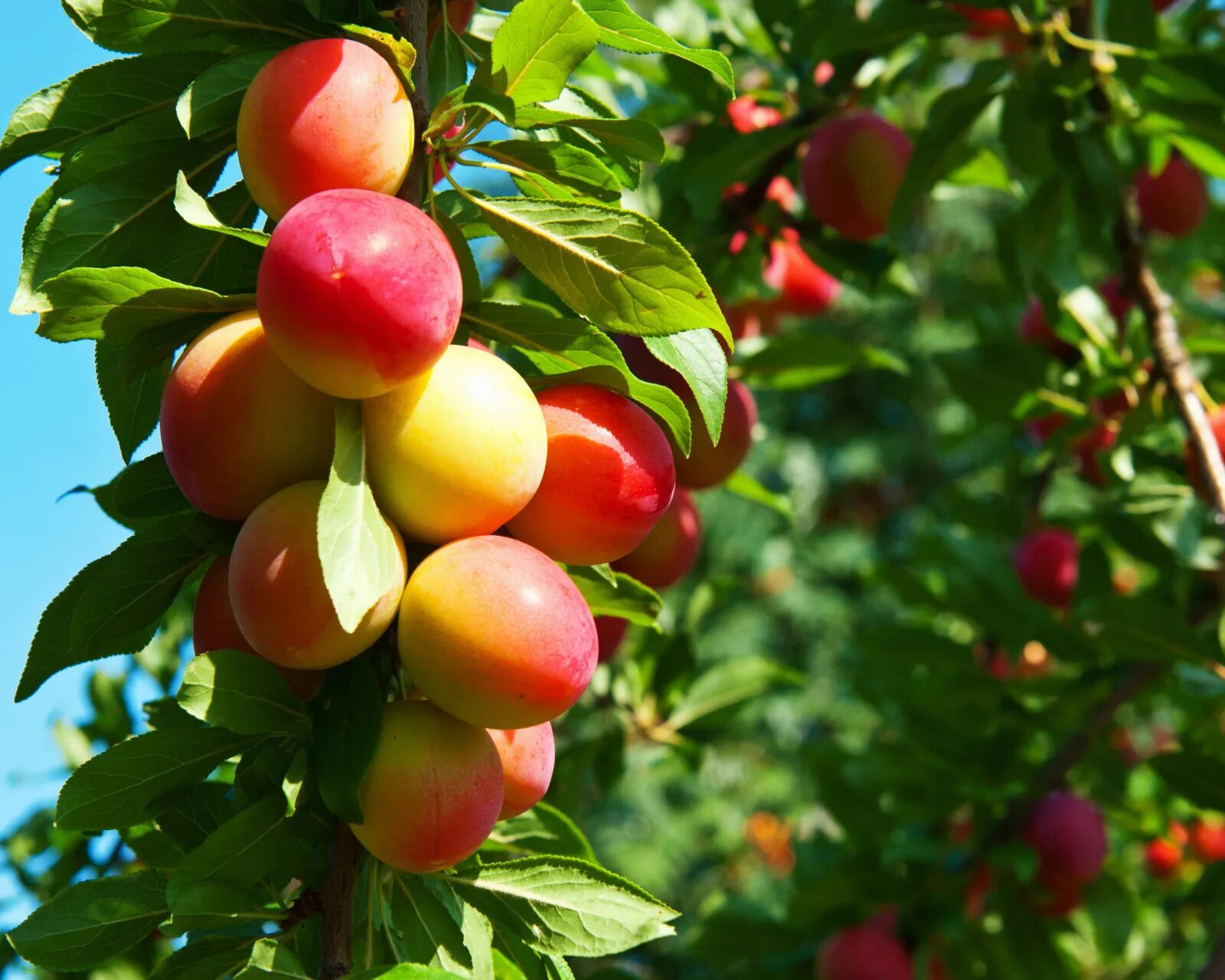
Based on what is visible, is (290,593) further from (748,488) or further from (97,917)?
(748,488)

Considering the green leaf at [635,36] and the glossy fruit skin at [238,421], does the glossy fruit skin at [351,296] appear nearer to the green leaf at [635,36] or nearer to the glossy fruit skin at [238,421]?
the glossy fruit skin at [238,421]

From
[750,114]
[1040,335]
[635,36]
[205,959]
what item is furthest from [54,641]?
[1040,335]

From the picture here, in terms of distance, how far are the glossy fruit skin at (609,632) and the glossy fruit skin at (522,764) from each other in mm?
215

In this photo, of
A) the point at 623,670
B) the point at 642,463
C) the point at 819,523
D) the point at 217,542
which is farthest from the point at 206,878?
the point at 819,523

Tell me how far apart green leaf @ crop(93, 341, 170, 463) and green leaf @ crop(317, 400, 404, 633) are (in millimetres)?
145

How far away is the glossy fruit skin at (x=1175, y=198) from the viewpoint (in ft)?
3.93

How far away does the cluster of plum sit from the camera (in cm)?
41

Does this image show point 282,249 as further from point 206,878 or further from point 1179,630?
point 1179,630

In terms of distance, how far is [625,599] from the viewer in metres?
0.59

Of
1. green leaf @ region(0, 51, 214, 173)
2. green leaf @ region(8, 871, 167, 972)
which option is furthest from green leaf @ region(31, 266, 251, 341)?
green leaf @ region(8, 871, 167, 972)

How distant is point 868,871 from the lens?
1.12m

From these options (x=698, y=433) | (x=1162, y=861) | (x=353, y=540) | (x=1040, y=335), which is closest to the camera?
(x=353, y=540)

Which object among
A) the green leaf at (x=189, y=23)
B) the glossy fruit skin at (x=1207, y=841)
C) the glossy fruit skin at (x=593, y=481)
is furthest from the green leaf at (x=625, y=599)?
the glossy fruit skin at (x=1207, y=841)

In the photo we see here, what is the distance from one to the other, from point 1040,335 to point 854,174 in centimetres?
42
